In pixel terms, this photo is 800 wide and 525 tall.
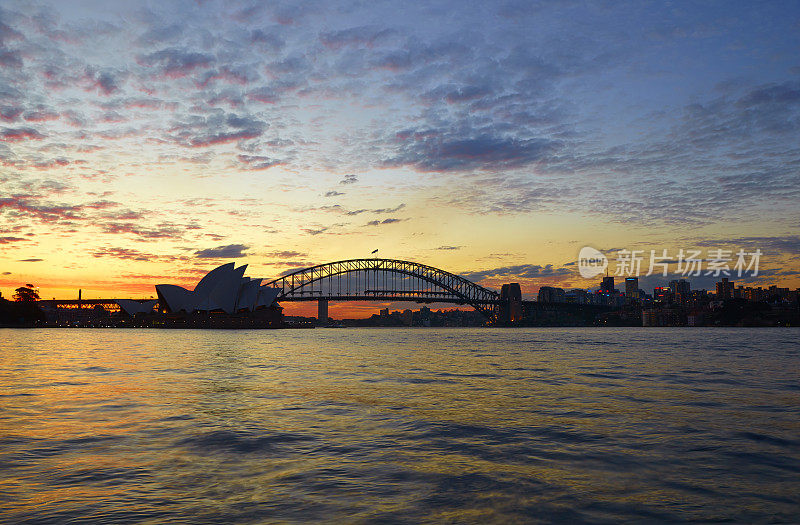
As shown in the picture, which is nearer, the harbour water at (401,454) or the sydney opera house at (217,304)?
the harbour water at (401,454)

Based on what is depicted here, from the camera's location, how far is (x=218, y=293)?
14525 cm

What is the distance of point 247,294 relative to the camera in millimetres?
152875

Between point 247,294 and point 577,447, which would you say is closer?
point 577,447

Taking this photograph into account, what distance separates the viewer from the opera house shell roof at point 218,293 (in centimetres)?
14400

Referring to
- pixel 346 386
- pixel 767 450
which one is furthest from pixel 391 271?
pixel 767 450

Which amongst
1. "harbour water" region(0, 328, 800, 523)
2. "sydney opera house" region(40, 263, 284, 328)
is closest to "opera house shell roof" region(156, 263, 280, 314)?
"sydney opera house" region(40, 263, 284, 328)

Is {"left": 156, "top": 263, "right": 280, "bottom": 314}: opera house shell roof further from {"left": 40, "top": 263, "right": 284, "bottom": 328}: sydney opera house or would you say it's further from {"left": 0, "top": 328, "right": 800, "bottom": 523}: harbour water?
{"left": 0, "top": 328, "right": 800, "bottom": 523}: harbour water

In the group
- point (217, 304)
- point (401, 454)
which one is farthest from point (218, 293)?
point (401, 454)

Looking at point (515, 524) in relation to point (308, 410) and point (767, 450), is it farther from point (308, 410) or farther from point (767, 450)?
point (308, 410)

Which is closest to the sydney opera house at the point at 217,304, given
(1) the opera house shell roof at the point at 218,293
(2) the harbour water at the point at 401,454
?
(1) the opera house shell roof at the point at 218,293

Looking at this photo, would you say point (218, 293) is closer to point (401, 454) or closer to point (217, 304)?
point (217, 304)

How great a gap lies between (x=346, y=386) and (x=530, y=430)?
10.5m

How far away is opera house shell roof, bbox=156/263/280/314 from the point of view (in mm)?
144000

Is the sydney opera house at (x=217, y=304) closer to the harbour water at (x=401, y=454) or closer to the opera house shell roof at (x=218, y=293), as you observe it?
the opera house shell roof at (x=218, y=293)
